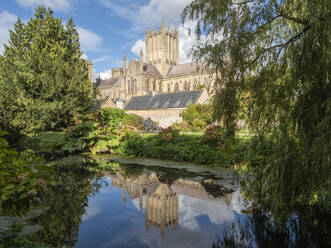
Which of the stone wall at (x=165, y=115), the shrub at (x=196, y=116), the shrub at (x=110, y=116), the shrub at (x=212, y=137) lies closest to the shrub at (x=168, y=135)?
the shrub at (x=212, y=137)

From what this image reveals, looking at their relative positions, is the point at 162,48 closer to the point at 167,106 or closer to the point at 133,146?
the point at 167,106

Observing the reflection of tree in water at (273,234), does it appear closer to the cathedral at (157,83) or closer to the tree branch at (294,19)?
the tree branch at (294,19)

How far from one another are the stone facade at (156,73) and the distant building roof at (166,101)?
62.7 feet

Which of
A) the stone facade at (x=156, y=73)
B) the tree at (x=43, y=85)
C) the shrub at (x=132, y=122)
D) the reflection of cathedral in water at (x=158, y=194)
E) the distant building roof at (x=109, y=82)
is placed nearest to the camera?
the reflection of cathedral in water at (x=158, y=194)

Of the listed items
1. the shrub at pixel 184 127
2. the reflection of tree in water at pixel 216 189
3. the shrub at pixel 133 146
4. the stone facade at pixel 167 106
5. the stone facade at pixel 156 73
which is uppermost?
the stone facade at pixel 156 73

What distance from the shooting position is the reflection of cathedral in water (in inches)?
184

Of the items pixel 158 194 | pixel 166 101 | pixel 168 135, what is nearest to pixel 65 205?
pixel 158 194

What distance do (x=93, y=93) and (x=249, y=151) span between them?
19636mm

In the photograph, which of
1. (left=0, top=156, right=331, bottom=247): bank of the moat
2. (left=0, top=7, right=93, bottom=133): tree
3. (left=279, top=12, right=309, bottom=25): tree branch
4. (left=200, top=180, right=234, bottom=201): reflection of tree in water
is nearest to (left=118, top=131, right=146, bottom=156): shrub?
(left=0, top=156, right=331, bottom=247): bank of the moat

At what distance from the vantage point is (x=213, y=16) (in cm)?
389

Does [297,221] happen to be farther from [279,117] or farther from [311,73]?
[311,73]

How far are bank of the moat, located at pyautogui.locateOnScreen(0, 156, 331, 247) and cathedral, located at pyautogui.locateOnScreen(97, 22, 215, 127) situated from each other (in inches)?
832

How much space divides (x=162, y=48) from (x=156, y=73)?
10659 millimetres

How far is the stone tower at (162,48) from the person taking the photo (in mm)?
70562
